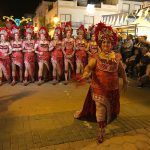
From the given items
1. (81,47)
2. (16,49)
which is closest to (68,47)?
(81,47)

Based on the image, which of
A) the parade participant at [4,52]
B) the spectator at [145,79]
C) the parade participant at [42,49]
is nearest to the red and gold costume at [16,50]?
the parade participant at [4,52]

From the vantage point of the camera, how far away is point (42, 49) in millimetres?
8953

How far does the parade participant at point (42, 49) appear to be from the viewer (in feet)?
29.1

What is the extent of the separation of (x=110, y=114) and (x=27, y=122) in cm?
187

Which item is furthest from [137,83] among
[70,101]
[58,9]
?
[58,9]

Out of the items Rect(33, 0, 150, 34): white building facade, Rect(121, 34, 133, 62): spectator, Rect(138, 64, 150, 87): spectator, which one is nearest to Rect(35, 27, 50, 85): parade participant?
Rect(138, 64, 150, 87): spectator

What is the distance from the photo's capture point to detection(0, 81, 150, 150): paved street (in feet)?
14.3

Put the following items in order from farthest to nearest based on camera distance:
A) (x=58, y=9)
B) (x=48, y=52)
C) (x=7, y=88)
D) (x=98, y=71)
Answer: (x=58, y=9) → (x=48, y=52) → (x=7, y=88) → (x=98, y=71)

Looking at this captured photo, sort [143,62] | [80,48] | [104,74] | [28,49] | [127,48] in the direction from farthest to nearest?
[127,48], [143,62], [80,48], [28,49], [104,74]

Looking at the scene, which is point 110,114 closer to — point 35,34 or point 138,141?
point 138,141

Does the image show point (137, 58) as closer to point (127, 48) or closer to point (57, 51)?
point (127, 48)

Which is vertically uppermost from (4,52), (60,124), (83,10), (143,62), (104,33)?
(83,10)

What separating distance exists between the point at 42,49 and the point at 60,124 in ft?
14.1

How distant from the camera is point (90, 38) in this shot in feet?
32.4
